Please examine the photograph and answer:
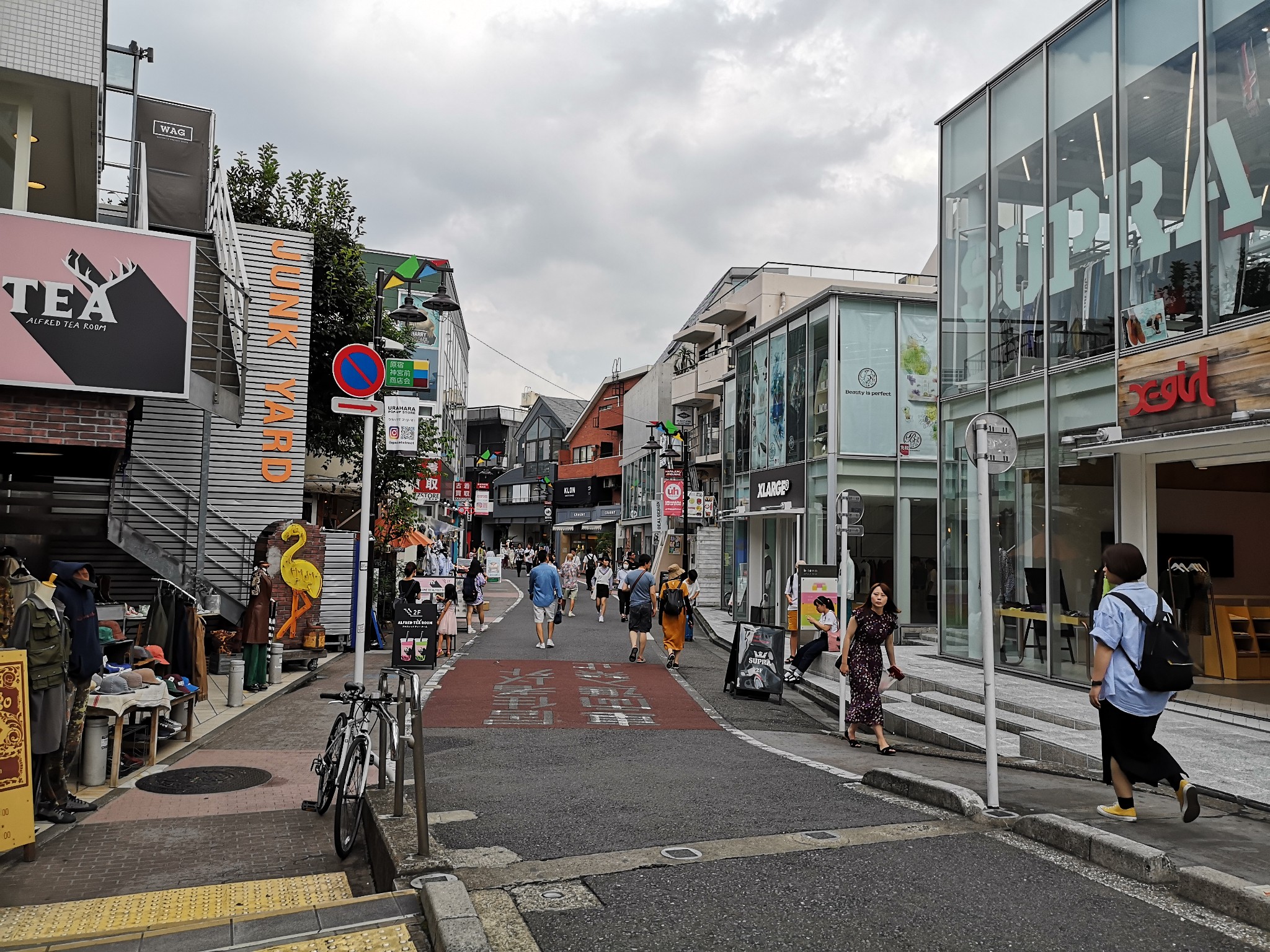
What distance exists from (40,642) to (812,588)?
37.3 feet

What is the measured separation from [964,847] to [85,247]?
10410 millimetres

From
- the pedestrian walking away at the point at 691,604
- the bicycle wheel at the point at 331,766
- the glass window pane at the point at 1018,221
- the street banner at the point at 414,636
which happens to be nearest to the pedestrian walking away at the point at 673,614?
the pedestrian walking away at the point at 691,604

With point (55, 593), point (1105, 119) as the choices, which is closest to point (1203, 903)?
point (55, 593)

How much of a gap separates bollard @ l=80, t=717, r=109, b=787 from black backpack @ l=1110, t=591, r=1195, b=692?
25.1ft

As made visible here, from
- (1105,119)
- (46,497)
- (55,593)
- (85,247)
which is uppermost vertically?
(1105,119)

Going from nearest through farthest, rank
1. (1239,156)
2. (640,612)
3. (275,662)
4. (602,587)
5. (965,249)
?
(1239,156), (275,662), (965,249), (640,612), (602,587)

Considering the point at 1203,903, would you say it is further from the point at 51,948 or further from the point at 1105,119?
the point at 1105,119

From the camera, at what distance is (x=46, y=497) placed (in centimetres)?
1284

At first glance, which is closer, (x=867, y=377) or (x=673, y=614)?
(x=673, y=614)

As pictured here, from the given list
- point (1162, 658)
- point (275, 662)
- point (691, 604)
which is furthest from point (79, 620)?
point (691, 604)

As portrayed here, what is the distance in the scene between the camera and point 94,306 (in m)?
10.8

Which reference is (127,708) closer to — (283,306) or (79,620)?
(79,620)

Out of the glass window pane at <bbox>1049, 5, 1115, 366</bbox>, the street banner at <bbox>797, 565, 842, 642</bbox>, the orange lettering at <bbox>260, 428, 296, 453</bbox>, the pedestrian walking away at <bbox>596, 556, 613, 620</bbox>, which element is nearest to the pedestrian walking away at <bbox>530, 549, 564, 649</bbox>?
the orange lettering at <bbox>260, 428, 296, 453</bbox>

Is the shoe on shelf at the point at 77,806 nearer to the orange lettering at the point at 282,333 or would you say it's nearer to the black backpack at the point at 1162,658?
the black backpack at the point at 1162,658
